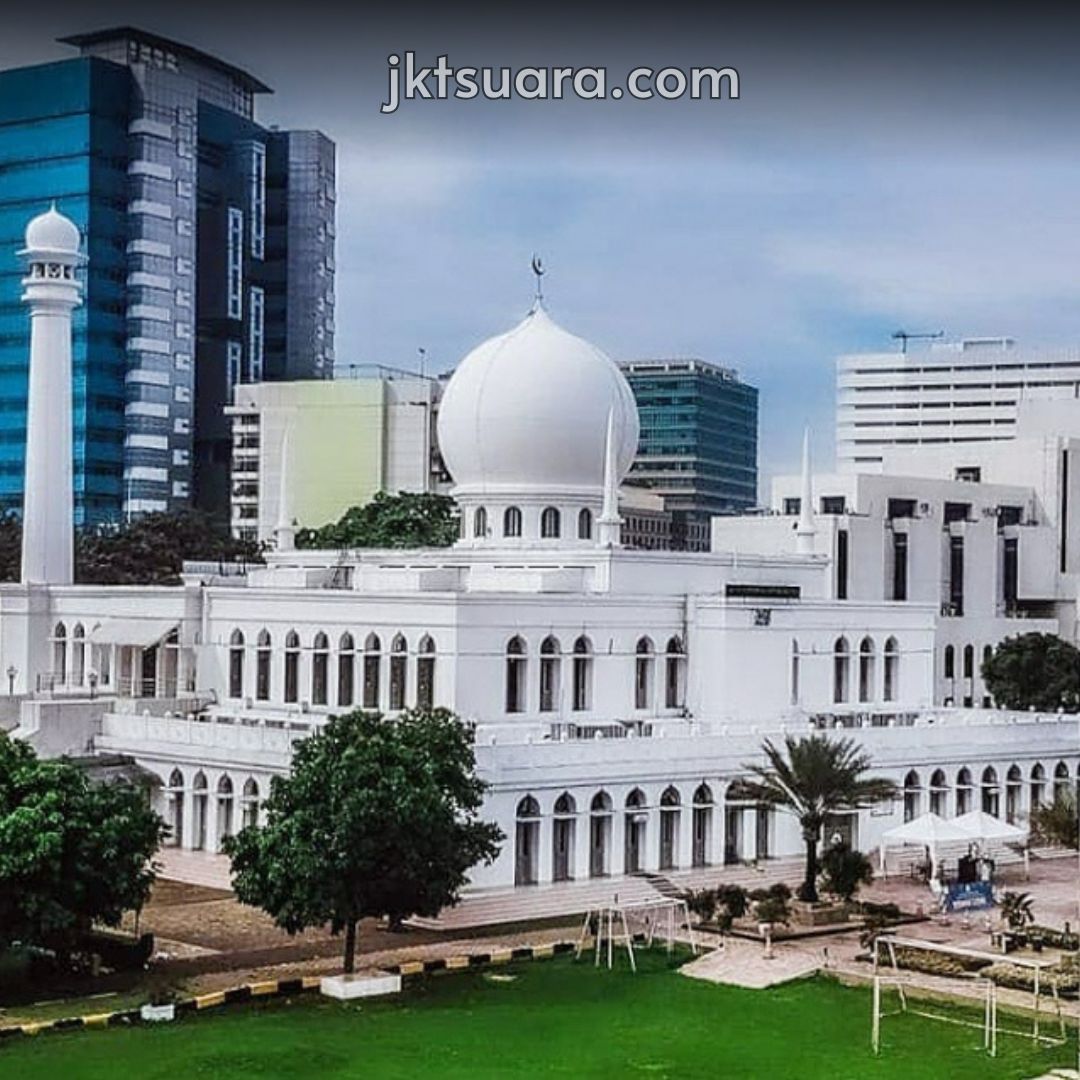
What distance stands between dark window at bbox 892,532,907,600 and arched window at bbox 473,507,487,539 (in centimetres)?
1552

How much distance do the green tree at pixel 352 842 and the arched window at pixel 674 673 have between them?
8.11 m

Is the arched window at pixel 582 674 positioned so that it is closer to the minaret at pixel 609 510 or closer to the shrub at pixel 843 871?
the minaret at pixel 609 510

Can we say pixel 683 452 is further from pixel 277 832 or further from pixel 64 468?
pixel 277 832

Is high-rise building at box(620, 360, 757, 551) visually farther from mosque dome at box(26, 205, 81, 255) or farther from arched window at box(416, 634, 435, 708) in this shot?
arched window at box(416, 634, 435, 708)

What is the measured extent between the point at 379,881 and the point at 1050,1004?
5019 millimetres

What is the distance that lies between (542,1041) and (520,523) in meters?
13.0

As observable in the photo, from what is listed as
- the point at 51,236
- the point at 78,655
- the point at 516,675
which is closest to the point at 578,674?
the point at 516,675

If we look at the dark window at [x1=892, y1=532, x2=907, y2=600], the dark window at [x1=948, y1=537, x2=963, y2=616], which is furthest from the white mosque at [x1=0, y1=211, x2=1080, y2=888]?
the dark window at [x1=948, y1=537, x2=963, y2=616]

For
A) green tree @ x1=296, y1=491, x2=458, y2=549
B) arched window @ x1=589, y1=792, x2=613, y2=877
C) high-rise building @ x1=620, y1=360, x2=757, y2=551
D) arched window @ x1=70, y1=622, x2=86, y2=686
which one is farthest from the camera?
high-rise building @ x1=620, y1=360, x2=757, y2=551

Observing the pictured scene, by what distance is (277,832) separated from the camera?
15.3m

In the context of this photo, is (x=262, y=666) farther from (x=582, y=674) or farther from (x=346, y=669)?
(x=582, y=674)

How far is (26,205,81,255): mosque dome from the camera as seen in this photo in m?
28.5

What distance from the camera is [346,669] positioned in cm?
2352

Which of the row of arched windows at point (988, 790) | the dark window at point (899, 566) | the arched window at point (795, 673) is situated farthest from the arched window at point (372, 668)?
the dark window at point (899, 566)
